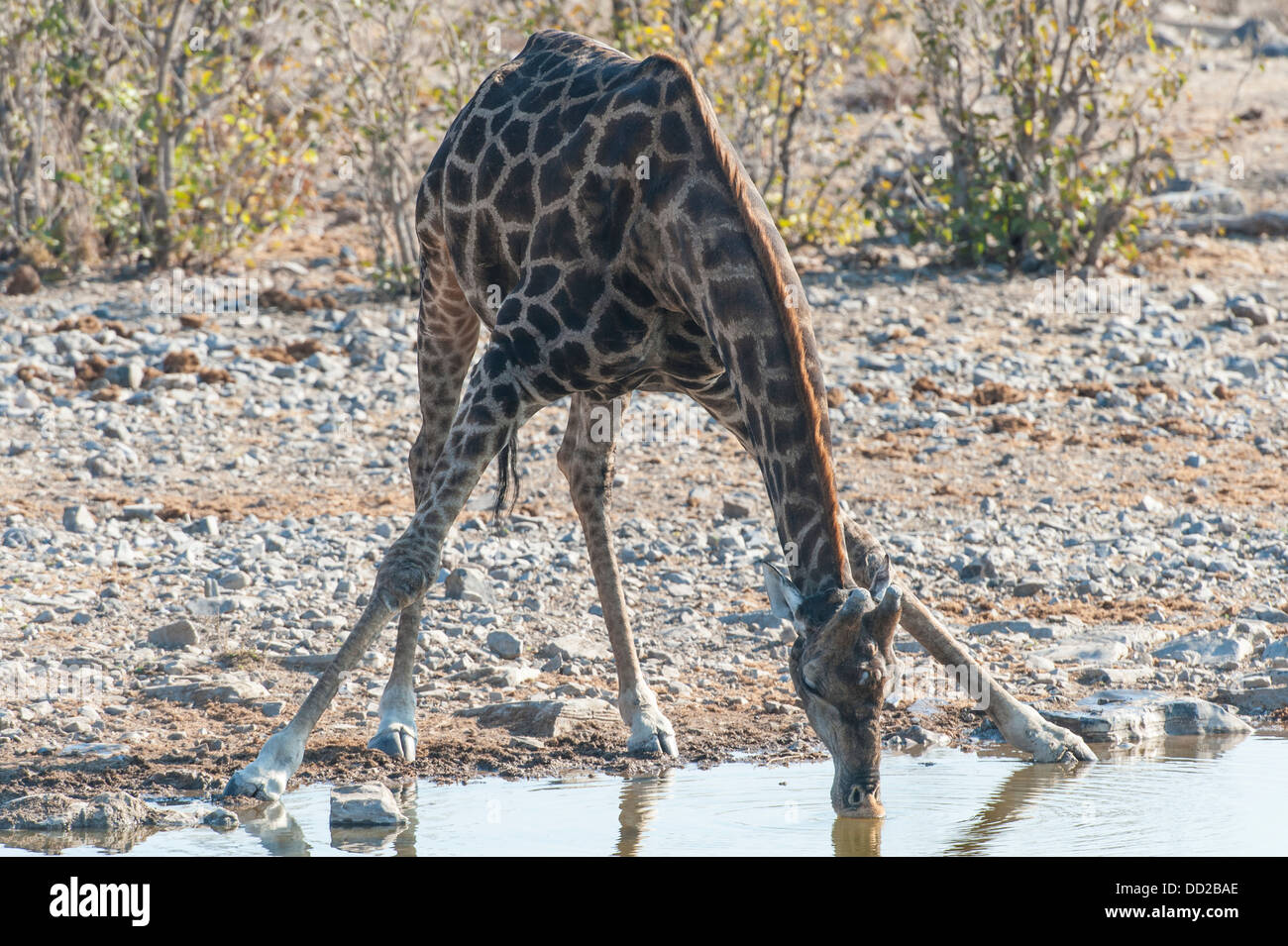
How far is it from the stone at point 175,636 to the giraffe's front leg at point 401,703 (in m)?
1.18

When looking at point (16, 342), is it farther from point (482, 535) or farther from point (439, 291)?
point (439, 291)

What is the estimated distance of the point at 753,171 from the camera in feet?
48.2

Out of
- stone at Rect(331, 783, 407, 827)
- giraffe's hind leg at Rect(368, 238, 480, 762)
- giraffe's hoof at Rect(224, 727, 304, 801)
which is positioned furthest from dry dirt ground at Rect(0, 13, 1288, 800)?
giraffe's hind leg at Rect(368, 238, 480, 762)

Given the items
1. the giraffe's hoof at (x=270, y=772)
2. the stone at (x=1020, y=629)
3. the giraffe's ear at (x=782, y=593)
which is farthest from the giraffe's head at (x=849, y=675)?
the stone at (x=1020, y=629)

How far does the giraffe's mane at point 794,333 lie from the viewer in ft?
17.3

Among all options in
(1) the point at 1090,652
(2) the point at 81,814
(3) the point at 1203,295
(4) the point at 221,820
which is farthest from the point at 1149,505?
(2) the point at 81,814

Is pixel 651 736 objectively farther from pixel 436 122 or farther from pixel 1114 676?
pixel 436 122

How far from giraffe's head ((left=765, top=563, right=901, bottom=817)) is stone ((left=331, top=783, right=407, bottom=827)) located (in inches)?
63.5

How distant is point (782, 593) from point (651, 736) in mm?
1659

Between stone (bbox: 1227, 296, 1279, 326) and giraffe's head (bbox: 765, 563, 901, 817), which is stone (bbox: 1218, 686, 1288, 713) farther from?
stone (bbox: 1227, 296, 1279, 326)

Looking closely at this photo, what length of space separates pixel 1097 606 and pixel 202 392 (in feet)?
21.2

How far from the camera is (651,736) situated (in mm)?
6691

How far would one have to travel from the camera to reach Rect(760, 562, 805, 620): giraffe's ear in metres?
5.17

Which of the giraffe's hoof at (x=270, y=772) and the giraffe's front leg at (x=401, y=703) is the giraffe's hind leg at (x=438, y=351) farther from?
the giraffe's hoof at (x=270, y=772)
